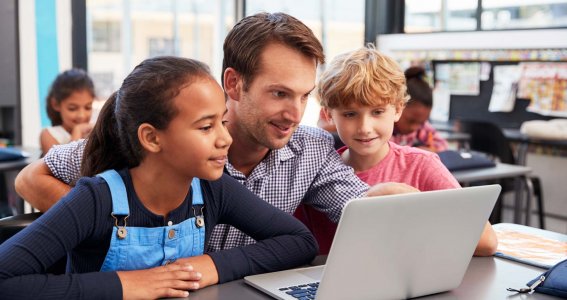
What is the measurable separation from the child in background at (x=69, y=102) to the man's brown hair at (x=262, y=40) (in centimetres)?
205

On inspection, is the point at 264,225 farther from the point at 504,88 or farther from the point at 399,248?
the point at 504,88

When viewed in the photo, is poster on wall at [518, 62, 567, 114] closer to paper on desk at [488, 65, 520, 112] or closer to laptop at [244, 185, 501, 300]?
paper on desk at [488, 65, 520, 112]

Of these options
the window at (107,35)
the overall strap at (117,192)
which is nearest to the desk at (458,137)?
the overall strap at (117,192)

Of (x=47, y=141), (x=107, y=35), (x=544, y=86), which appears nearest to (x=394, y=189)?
(x=47, y=141)

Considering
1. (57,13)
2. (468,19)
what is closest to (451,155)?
(468,19)

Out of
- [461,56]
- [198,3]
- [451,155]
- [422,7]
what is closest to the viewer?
[451,155]

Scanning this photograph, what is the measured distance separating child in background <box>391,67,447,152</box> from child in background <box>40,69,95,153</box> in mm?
1596

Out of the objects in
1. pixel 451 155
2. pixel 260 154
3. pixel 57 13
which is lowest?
pixel 451 155

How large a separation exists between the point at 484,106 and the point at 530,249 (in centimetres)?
350

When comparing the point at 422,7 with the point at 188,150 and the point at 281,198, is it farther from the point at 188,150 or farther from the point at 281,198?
the point at 188,150

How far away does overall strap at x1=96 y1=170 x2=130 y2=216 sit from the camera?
1.15 metres

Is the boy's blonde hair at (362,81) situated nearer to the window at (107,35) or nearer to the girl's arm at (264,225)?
the girl's arm at (264,225)

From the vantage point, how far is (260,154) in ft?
5.17

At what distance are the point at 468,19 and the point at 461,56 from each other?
11.3 inches
